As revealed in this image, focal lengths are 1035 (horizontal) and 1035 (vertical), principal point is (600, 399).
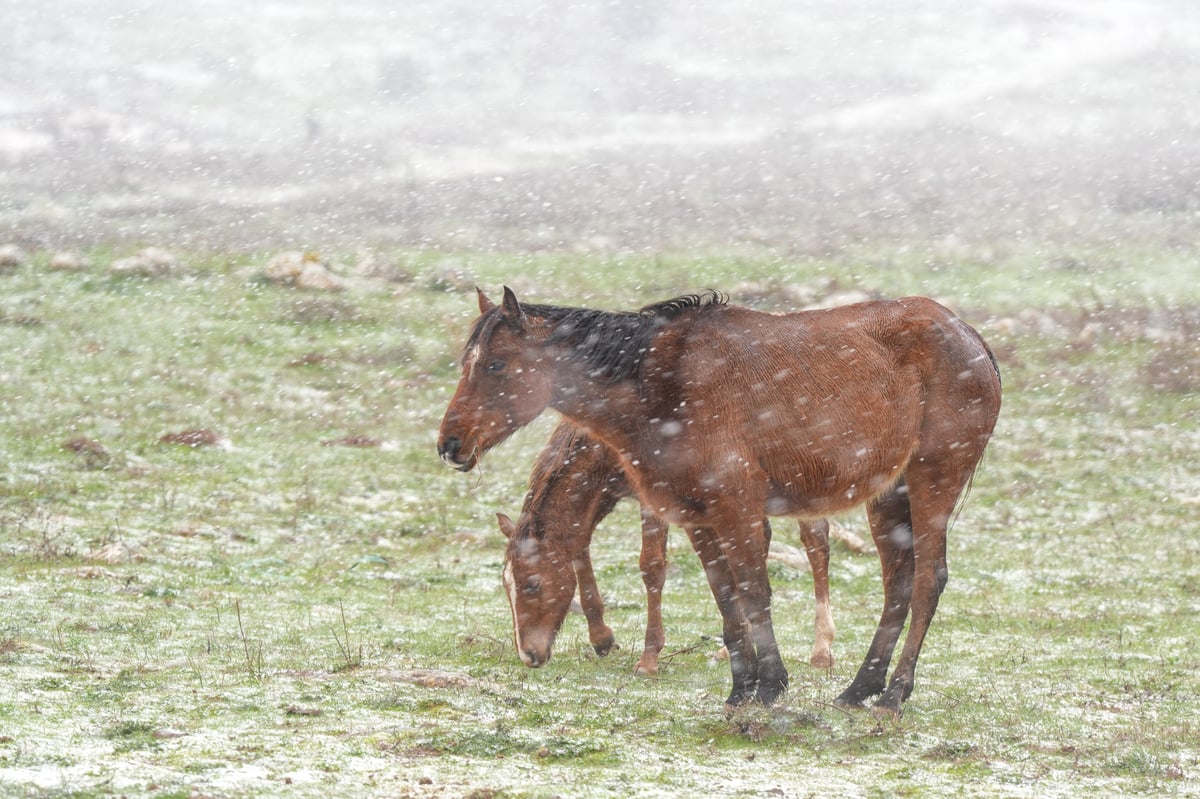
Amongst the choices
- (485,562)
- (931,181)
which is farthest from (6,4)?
(485,562)

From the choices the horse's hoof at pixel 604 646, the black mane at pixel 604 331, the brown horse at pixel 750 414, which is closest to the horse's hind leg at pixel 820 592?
the horse's hoof at pixel 604 646

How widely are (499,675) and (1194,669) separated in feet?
20.2

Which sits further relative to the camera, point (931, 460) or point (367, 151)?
point (367, 151)

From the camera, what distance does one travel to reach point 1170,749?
6344mm

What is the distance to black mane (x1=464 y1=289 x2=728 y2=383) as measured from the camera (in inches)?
278

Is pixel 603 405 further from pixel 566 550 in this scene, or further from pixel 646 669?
pixel 646 669

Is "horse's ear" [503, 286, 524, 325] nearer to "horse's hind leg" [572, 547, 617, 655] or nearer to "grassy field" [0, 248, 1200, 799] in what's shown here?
"grassy field" [0, 248, 1200, 799]

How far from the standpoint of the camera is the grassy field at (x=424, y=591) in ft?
18.6

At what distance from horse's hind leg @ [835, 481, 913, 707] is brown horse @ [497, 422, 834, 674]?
1802 millimetres

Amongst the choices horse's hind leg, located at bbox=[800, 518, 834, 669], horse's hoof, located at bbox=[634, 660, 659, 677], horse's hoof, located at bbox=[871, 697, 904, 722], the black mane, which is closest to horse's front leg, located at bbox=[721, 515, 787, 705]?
horse's hoof, located at bbox=[871, 697, 904, 722]

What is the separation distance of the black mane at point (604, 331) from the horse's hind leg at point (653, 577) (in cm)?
231

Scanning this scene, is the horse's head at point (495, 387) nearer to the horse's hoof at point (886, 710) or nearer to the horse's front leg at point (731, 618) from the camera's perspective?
the horse's front leg at point (731, 618)

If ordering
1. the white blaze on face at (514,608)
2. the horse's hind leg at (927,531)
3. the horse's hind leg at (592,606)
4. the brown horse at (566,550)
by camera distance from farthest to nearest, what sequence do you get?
1. the horse's hind leg at (592,606)
2. the brown horse at (566,550)
3. the white blaze on face at (514,608)
4. the horse's hind leg at (927,531)

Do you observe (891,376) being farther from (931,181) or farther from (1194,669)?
(931,181)
